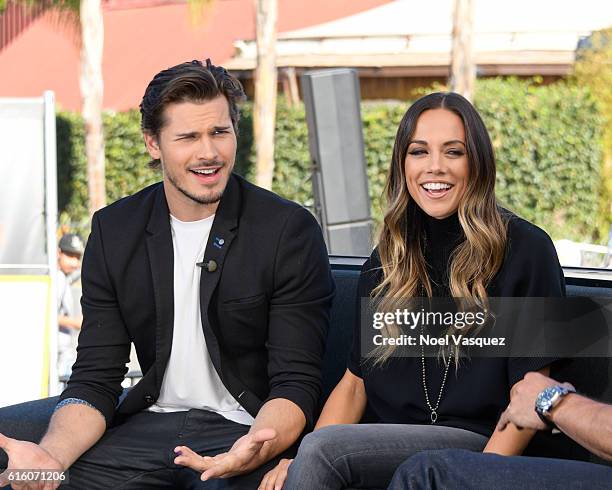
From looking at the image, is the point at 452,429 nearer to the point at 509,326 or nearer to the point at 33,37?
the point at 509,326

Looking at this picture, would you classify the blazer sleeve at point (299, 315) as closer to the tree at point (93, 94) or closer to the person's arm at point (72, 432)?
the person's arm at point (72, 432)

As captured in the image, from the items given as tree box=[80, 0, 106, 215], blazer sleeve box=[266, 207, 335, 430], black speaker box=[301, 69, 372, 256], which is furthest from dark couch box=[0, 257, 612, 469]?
tree box=[80, 0, 106, 215]

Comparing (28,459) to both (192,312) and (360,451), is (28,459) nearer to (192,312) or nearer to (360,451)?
(192,312)

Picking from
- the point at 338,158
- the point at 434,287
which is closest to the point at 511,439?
the point at 434,287

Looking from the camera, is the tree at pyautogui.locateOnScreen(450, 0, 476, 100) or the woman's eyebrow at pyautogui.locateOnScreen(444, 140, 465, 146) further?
the tree at pyautogui.locateOnScreen(450, 0, 476, 100)

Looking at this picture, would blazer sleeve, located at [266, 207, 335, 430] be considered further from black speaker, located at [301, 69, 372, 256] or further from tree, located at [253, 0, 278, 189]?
tree, located at [253, 0, 278, 189]

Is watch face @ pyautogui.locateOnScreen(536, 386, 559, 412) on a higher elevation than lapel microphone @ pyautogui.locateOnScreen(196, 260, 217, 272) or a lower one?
lower

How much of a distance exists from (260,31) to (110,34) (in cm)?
533

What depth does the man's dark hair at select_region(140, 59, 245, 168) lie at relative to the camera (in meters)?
3.29

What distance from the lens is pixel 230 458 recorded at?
293 cm

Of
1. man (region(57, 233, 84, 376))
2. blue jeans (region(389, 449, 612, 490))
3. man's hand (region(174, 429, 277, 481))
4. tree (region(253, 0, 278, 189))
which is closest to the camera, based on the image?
blue jeans (region(389, 449, 612, 490))

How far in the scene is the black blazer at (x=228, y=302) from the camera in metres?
3.23

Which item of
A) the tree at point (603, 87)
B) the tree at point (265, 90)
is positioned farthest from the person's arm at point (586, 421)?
the tree at point (603, 87)

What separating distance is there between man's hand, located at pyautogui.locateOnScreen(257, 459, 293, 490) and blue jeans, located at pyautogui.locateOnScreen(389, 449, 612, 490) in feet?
1.26
